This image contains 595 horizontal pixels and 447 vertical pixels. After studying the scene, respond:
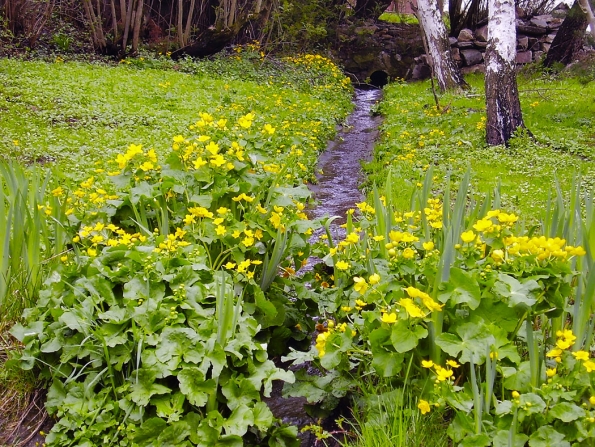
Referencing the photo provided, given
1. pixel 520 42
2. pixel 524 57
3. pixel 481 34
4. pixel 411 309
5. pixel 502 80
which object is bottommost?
pixel 411 309

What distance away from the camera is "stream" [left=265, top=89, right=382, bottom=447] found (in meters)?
2.54

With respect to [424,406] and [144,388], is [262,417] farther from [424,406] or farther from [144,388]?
[424,406]

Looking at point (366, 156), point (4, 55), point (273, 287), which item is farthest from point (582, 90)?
point (4, 55)

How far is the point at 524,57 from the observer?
1530 cm

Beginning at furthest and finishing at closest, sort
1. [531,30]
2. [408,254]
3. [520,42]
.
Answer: [531,30] < [520,42] < [408,254]

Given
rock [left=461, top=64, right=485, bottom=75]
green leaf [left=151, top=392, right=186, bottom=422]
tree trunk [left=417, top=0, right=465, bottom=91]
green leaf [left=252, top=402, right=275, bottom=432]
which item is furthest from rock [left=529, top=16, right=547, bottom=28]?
green leaf [left=151, top=392, right=186, bottom=422]

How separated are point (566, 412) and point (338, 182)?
5.64 meters

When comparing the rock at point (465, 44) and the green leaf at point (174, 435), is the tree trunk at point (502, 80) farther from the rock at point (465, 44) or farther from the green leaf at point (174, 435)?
the rock at point (465, 44)

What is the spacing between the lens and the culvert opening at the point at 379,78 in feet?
A: 57.5

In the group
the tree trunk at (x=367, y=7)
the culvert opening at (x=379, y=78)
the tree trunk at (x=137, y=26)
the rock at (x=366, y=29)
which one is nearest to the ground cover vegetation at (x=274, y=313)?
the tree trunk at (x=137, y=26)

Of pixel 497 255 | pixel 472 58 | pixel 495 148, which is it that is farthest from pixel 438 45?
pixel 497 255

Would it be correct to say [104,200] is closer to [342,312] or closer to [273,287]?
[273,287]

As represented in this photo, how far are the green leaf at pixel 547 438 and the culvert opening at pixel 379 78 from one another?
54.5ft

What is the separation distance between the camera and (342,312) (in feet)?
8.11
